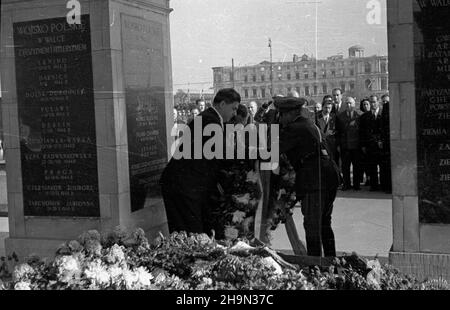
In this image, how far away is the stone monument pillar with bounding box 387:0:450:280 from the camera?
454 centimetres

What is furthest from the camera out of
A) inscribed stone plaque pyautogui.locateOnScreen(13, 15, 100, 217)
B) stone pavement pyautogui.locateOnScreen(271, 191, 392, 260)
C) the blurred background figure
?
stone pavement pyautogui.locateOnScreen(271, 191, 392, 260)

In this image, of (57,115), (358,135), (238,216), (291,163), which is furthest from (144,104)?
(358,135)

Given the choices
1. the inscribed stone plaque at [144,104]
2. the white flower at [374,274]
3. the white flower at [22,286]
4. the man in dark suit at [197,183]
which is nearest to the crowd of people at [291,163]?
the man in dark suit at [197,183]

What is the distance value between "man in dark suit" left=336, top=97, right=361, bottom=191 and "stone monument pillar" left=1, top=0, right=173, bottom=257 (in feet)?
5.64

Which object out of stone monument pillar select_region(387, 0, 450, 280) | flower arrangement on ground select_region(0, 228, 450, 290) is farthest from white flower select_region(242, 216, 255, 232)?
flower arrangement on ground select_region(0, 228, 450, 290)

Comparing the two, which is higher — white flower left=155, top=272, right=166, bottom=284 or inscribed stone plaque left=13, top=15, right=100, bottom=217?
inscribed stone plaque left=13, top=15, right=100, bottom=217

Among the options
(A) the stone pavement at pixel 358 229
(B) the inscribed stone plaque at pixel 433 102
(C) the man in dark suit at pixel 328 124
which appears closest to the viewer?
(B) the inscribed stone plaque at pixel 433 102

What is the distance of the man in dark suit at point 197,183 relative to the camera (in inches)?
195

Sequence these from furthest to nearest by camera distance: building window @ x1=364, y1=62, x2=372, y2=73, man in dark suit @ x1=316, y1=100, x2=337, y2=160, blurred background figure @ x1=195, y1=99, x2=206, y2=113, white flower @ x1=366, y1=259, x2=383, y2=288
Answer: blurred background figure @ x1=195, y1=99, x2=206, y2=113
man in dark suit @ x1=316, y1=100, x2=337, y2=160
building window @ x1=364, y1=62, x2=372, y2=73
white flower @ x1=366, y1=259, x2=383, y2=288

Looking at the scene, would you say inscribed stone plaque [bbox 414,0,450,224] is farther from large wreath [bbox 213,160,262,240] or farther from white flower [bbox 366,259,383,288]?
white flower [bbox 366,259,383,288]

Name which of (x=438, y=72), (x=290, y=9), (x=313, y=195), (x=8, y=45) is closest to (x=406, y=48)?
(x=438, y=72)

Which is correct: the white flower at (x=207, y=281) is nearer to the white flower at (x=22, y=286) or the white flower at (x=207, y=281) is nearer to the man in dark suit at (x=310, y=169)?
the white flower at (x=22, y=286)

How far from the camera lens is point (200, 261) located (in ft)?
10.5

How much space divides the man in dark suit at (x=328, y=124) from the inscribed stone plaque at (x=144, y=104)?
1471mm
